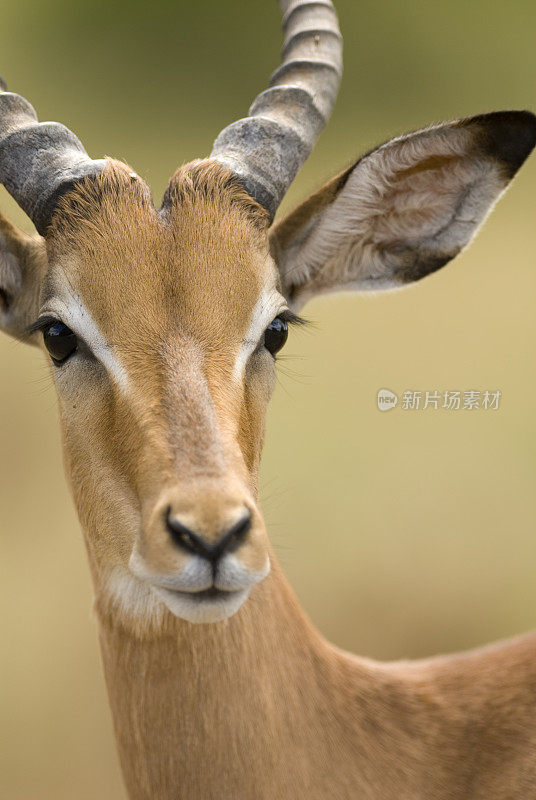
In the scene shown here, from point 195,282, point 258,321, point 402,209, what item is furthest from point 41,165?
point 402,209

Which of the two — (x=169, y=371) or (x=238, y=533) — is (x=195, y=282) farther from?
(x=238, y=533)

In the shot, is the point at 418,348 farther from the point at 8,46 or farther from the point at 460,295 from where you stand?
the point at 8,46

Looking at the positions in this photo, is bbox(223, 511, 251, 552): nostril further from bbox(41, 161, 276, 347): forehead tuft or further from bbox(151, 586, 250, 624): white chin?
bbox(41, 161, 276, 347): forehead tuft

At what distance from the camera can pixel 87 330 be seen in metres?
2.12

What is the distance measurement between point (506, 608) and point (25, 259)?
4.65 metres

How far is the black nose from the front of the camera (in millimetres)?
1682

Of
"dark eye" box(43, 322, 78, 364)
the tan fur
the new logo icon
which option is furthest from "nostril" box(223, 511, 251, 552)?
the new logo icon

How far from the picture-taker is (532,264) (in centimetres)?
749

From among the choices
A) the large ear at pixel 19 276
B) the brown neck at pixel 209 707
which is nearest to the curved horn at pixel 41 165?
the large ear at pixel 19 276

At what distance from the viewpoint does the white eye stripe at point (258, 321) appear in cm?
212

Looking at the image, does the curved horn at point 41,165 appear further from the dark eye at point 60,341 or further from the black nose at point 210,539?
the black nose at point 210,539

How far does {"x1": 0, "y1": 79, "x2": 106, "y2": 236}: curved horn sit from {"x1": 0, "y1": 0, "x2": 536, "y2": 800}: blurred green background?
3888 mm

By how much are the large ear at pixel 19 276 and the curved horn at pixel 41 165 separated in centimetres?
18

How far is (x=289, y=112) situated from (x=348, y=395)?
4360mm
